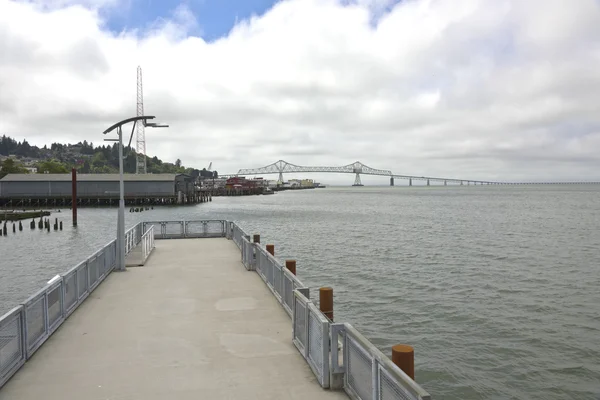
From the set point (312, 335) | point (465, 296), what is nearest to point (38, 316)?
point (312, 335)

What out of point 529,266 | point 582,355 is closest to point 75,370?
point 582,355

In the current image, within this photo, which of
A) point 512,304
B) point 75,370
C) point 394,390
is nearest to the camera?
point 394,390

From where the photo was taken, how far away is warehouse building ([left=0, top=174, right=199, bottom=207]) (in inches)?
4072

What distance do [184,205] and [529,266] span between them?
99054 mm

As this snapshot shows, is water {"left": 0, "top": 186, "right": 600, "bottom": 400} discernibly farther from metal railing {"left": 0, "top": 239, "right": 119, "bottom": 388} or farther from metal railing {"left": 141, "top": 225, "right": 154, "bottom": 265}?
metal railing {"left": 0, "top": 239, "right": 119, "bottom": 388}

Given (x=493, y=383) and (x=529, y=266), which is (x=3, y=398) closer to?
(x=493, y=383)

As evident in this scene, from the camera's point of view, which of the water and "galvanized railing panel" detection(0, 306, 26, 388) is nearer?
"galvanized railing panel" detection(0, 306, 26, 388)

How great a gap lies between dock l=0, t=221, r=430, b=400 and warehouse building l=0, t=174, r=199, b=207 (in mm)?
100666

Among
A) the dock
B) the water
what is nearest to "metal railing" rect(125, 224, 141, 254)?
the water

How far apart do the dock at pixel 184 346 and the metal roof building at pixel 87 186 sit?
101 m

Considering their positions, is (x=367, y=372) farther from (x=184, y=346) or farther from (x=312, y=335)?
(x=184, y=346)

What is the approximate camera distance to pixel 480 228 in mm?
52344

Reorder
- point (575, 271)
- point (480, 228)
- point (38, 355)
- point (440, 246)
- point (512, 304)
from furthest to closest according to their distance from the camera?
1. point (480, 228)
2. point (440, 246)
3. point (575, 271)
4. point (512, 304)
5. point (38, 355)

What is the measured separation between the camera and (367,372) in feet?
19.7
